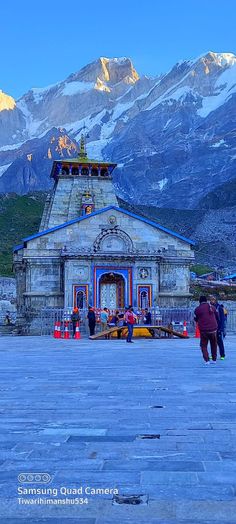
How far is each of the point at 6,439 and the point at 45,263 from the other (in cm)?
2667

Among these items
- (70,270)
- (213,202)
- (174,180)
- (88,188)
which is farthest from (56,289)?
(174,180)

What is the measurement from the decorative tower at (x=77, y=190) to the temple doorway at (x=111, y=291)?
21.0 feet

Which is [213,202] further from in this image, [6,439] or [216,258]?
[6,439]

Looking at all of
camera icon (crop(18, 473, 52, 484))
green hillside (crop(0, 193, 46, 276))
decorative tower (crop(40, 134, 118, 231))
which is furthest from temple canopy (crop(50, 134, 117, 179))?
camera icon (crop(18, 473, 52, 484))

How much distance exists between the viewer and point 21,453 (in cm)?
511

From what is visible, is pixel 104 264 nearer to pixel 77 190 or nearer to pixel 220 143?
pixel 77 190

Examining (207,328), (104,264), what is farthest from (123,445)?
(104,264)

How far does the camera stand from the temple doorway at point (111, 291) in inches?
1310

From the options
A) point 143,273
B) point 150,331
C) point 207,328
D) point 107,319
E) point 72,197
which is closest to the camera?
point 207,328

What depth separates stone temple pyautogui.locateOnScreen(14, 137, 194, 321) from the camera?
1252 inches

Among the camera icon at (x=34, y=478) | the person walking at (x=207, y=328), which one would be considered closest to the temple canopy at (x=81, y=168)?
the person walking at (x=207, y=328)

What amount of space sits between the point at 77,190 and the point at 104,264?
9.57 meters

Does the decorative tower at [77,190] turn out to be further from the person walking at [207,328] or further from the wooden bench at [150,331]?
the person walking at [207,328]

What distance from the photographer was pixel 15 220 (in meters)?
88.0
